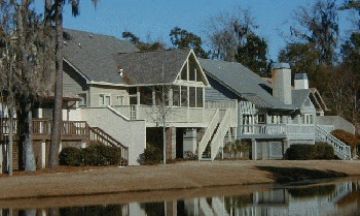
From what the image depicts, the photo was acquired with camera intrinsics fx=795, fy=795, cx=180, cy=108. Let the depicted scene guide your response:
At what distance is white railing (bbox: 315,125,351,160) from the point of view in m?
64.8

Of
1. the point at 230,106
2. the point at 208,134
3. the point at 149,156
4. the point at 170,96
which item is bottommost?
the point at 149,156

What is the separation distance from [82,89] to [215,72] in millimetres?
16093

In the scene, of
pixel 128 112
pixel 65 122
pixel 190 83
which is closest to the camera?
pixel 65 122

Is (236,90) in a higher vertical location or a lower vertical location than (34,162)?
higher

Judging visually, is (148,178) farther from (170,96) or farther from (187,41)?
(187,41)

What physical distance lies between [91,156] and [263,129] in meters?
20.3

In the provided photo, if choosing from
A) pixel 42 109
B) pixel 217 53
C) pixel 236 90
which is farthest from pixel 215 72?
pixel 217 53

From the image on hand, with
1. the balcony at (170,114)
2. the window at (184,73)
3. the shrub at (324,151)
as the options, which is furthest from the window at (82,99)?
the shrub at (324,151)

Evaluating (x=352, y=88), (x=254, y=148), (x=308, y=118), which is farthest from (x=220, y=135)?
(x=352, y=88)

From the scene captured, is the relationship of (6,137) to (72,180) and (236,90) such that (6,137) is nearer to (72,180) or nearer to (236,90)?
(72,180)

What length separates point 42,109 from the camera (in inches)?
1953

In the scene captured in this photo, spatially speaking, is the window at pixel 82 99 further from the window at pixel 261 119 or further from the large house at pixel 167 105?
the window at pixel 261 119

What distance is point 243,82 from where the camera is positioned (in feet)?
227

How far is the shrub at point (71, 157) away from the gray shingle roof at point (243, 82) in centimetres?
2111
